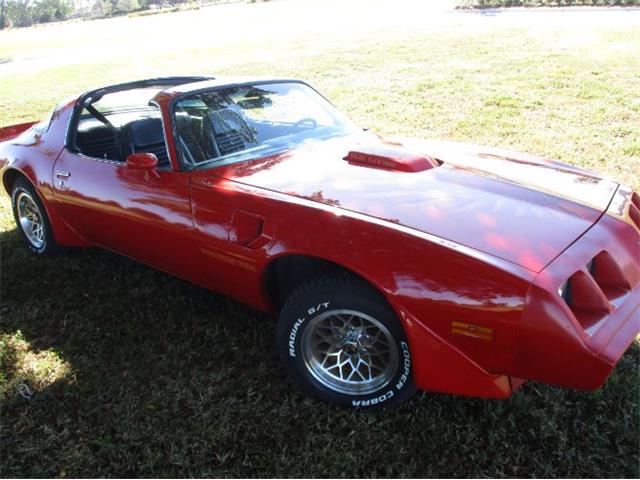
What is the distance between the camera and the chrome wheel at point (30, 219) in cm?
402

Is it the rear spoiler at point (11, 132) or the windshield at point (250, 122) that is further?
the rear spoiler at point (11, 132)

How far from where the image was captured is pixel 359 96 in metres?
8.91

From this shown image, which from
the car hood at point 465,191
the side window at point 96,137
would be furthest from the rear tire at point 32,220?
the car hood at point 465,191

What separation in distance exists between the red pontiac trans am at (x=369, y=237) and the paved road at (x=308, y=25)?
11.1 meters

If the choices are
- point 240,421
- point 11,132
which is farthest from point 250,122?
point 11,132

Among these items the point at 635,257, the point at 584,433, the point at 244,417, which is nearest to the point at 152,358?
the point at 244,417

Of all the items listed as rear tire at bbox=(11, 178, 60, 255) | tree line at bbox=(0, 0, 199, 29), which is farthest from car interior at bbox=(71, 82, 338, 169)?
tree line at bbox=(0, 0, 199, 29)

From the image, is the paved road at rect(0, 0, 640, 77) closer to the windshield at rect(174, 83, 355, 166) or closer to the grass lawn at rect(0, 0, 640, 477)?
the grass lawn at rect(0, 0, 640, 477)

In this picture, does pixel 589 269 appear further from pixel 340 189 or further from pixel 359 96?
pixel 359 96

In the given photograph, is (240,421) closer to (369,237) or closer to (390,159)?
(369,237)

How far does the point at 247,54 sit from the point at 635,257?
14.0 meters

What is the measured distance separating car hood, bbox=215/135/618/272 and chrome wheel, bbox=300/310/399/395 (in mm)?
468

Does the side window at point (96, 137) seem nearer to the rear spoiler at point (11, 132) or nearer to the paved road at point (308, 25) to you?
the rear spoiler at point (11, 132)

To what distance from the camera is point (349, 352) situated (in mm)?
2393
